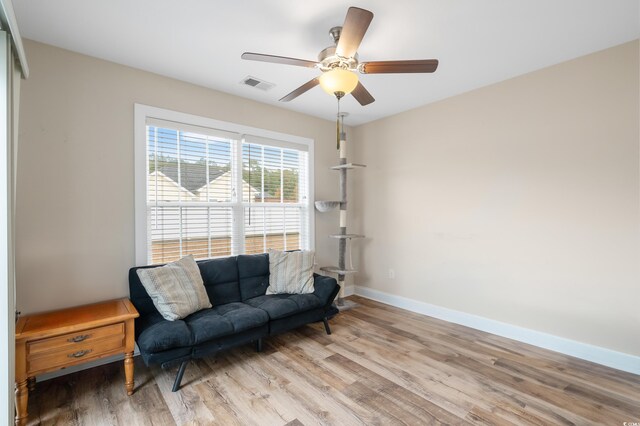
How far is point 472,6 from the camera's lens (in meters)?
1.98

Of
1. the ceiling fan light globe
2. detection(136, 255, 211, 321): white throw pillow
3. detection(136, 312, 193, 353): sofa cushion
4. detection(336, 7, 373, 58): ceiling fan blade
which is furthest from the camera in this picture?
detection(136, 255, 211, 321): white throw pillow

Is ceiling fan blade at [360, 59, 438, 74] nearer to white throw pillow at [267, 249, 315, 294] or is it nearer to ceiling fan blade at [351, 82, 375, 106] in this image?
ceiling fan blade at [351, 82, 375, 106]

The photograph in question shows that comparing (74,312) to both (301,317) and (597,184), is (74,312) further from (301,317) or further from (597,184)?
(597,184)

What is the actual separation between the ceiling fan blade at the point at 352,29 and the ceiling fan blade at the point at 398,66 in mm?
196

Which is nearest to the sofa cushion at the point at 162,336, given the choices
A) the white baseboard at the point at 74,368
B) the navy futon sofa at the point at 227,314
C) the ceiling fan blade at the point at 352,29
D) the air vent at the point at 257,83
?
the navy futon sofa at the point at 227,314

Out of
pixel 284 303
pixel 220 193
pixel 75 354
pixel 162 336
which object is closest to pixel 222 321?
pixel 162 336

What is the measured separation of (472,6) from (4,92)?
9.12ft

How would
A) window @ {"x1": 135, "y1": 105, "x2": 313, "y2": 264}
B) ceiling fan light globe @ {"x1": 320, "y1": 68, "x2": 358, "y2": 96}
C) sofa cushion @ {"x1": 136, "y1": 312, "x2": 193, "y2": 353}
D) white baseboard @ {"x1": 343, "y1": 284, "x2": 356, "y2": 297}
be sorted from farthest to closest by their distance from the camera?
1. white baseboard @ {"x1": 343, "y1": 284, "x2": 356, "y2": 297}
2. window @ {"x1": 135, "y1": 105, "x2": 313, "y2": 264}
3. sofa cushion @ {"x1": 136, "y1": 312, "x2": 193, "y2": 353}
4. ceiling fan light globe @ {"x1": 320, "y1": 68, "x2": 358, "y2": 96}

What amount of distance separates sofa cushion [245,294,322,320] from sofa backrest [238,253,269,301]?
0.09 metres

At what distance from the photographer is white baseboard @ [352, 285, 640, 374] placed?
249 centimetres

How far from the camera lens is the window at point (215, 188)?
114 inches

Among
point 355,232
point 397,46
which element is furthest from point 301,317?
point 397,46

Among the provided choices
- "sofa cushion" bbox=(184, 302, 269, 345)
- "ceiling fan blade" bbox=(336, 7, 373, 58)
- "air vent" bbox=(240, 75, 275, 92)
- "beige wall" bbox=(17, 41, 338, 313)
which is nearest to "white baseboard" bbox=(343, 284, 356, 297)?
"sofa cushion" bbox=(184, 302, 269, 345)

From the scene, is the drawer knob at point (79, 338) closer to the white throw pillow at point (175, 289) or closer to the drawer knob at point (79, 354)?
the drawer knob at point (79, 354)
